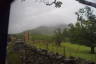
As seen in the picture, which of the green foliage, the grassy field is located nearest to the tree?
the grassy field

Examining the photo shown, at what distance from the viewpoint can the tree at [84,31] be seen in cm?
229

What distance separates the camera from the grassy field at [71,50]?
88.7 inches

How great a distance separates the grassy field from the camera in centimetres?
225

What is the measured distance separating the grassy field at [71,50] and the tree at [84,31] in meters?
0.05

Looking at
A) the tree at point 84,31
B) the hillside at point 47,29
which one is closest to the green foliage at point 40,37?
the hillside at point 47,29

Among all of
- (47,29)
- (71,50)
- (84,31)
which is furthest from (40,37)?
(84,31)

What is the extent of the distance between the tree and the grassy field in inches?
1.9

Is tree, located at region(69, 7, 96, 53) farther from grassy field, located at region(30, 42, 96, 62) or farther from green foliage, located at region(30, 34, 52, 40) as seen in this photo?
green foliage, located at region(30, 34, 52, 40)

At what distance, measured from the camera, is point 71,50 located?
228cm

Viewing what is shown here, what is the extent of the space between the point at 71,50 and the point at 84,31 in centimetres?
22

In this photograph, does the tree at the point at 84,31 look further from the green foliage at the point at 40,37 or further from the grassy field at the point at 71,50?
the green foliage at the point at 40,37

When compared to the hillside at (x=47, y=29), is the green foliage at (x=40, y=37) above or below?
below

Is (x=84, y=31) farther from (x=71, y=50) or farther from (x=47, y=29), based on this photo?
(x=47, y=29)

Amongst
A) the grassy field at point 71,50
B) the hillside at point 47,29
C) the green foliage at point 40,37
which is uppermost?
Answer: the hillside at point 47,29
